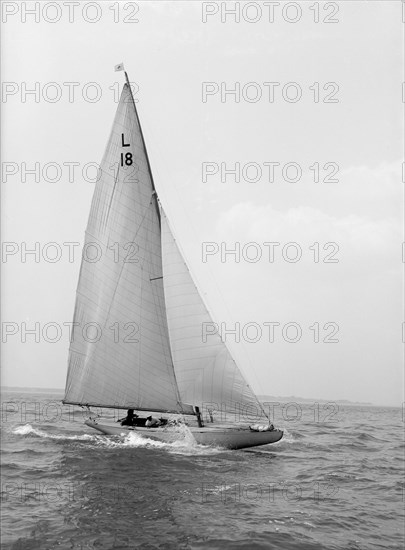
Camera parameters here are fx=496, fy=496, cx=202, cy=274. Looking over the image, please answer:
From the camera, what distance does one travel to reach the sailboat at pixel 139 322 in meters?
23.0

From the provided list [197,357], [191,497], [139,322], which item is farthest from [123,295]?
[191,497]

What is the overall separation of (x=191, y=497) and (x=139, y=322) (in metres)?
10.5

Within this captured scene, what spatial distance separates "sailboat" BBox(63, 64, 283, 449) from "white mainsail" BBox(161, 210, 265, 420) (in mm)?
47

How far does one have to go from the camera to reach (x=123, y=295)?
24266 millimetres

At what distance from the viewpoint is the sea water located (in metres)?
11.8

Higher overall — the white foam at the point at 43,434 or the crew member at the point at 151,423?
the crew member at the point at 151,423

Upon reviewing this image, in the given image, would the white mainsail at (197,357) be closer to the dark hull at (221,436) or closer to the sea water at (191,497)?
the dark hull at (221,436)

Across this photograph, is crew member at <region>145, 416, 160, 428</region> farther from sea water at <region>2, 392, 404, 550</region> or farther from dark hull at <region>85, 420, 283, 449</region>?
sea water at <region>2, 392, 404, 550</region>

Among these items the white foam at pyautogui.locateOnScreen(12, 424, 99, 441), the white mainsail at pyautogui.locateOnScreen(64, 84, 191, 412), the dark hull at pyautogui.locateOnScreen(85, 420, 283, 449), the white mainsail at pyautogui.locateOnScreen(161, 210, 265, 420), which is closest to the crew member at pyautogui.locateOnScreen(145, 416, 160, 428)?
the dark hull at pyautogui.locateOnScreen(85, 420, 283, 449)

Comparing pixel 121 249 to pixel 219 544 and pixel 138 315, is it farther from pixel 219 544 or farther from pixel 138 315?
pixel 219 544

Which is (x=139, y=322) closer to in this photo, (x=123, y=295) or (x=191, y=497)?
(x=123, y=295)

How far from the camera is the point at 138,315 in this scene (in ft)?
79.2

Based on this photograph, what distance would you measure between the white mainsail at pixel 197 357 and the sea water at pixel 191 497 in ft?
7.16

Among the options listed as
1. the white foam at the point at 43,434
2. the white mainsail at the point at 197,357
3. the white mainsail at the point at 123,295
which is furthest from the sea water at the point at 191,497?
the white mainsail at the point at 123,295
